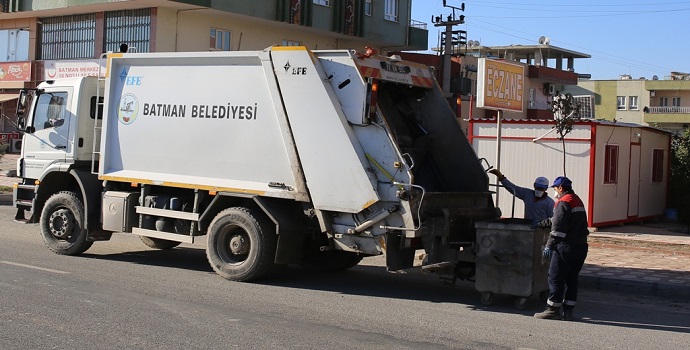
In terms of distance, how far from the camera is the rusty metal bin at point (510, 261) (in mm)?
9008

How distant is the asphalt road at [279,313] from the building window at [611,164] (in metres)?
7.55

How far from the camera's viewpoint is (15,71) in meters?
37.0

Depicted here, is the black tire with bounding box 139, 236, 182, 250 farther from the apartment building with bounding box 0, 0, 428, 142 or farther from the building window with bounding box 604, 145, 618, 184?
the apartment building with bounding box 0, 0, 428, 142

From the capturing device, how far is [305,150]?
379 inches

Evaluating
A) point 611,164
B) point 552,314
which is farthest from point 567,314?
point 611,164

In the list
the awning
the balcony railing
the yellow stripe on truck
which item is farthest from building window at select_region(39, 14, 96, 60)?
the balcony railing

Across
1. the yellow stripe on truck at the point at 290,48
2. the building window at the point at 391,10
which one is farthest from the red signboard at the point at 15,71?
the yellow stripe on truck at the point at 290,48

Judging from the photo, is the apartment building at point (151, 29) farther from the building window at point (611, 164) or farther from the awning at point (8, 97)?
the building window at point (611, 164)

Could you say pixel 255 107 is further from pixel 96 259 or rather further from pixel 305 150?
pixel 96 259

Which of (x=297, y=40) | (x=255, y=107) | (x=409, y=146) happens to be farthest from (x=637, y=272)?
(x=297, y=40)

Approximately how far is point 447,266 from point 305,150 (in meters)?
2.12

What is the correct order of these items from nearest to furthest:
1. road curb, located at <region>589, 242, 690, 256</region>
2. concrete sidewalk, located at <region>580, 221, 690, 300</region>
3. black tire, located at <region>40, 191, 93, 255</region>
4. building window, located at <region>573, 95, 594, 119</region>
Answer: concrete sidewalk, located at <region>580, 221, 690, 300</region> → black tire, located at <region>40, 191, 93, 255</region> → road curb, located at <region>589, 242, 690, 256</region> → building window, located at <region>573, 95, 594, 119</region>

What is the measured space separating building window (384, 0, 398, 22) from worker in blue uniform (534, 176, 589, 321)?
33.8 m

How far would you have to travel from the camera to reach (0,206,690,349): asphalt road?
23.5ft
